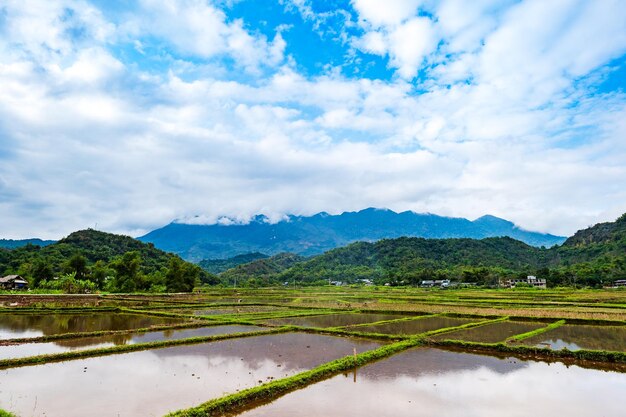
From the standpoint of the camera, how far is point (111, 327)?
24672 mm

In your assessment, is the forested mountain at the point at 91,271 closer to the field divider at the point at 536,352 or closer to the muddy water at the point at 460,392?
the muddy water at the point at 460,392

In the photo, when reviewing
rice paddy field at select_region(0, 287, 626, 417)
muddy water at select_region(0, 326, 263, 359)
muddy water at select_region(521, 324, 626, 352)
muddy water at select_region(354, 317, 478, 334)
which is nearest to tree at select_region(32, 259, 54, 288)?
rice paddy field at select_region(0, 287, 626, 417)

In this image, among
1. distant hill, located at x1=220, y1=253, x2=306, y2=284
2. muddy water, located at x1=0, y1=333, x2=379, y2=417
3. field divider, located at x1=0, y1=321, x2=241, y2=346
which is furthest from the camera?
distant hill, located at x1=220, y1=253, x2=306, y2=284

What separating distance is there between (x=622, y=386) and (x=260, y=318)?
22.0 metres

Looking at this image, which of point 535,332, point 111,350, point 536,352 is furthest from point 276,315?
point 536,352

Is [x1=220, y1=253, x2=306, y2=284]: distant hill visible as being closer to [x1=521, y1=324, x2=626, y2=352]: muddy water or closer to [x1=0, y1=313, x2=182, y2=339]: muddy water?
Result: [x1=0, y1=313, x2=182, y2=339]: muddy water

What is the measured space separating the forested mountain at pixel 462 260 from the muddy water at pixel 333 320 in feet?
194

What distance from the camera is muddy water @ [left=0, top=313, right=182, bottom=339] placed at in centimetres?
2273

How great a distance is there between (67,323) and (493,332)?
2858 centimetres

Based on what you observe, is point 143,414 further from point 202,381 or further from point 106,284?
point 106,284

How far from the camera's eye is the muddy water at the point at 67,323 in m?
22.7

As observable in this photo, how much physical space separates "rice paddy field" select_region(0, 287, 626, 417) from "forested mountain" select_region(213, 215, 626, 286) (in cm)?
6469

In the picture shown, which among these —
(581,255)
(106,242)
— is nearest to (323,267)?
(106,242)

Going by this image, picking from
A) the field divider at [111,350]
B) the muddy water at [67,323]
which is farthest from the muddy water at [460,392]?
the muddy water at [67,323]
